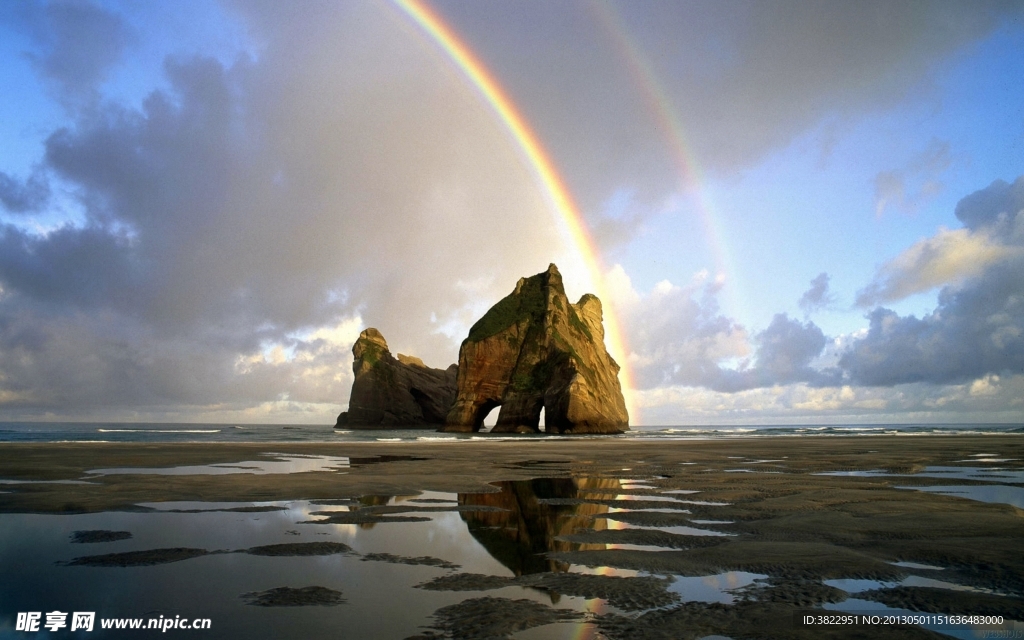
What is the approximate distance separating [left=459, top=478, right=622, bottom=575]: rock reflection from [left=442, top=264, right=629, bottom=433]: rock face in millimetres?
65505

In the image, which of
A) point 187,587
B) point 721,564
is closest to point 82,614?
point 187,587

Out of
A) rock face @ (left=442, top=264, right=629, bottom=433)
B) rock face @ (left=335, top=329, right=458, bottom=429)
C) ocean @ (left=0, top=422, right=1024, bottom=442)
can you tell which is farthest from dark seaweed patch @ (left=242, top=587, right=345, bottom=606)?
rock face @ (left=335, top=329, right=458, bottom=429)

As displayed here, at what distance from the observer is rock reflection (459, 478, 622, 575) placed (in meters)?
8.31

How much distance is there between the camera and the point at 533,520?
11.2 m

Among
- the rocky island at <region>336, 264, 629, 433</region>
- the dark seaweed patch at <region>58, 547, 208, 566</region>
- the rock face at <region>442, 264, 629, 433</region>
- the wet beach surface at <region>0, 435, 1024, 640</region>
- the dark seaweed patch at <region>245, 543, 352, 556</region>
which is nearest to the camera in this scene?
the wet beach surface at <region>0, 435, 1024, 640</region>

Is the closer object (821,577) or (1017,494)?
(821,577)

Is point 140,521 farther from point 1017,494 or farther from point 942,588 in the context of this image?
point 1017,494

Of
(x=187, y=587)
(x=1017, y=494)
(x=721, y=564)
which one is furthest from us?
(x=1017, y=494)

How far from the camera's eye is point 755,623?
5.38 metres

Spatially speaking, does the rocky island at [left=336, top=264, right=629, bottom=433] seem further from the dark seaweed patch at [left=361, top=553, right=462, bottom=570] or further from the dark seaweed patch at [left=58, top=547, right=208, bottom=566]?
the dark seaweed patch at [left=58, top=547, right=208, bottom=566]

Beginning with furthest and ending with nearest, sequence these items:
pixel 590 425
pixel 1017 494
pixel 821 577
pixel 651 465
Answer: pixel 590 425
pixel 651 465
pixel 1017 494
pixel 821 577

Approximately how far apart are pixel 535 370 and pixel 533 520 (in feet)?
270

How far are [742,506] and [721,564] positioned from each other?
574 centimetres

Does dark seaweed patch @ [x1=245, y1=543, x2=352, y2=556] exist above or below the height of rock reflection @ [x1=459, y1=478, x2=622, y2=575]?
above
